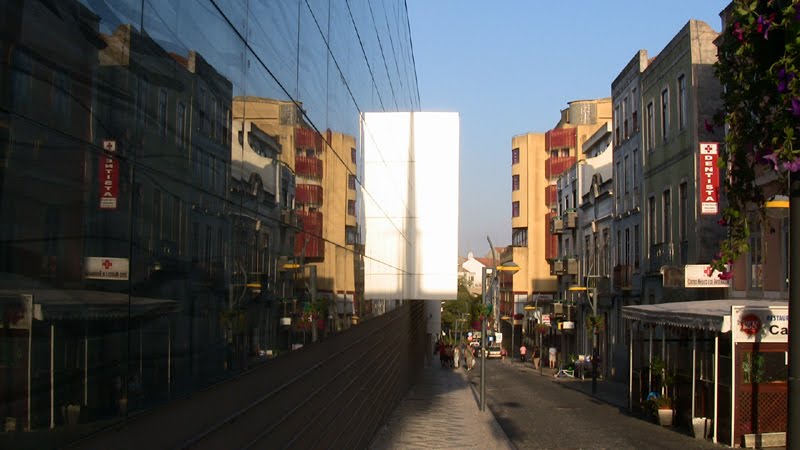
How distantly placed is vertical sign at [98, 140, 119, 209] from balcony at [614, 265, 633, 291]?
36611 millimetres

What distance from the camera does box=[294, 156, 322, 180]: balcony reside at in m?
7.47

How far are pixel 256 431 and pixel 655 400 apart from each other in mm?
16686

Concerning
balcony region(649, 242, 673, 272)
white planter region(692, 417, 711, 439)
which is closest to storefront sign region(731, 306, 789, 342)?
white planter region(692, 417, 711, 439)

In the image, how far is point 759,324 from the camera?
17.0m

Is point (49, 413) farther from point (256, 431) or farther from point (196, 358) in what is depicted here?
point (256, 431)

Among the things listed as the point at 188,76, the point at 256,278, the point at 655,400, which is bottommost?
the point at 655,400

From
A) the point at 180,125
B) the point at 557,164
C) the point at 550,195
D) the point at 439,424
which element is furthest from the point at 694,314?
the point at 550,195

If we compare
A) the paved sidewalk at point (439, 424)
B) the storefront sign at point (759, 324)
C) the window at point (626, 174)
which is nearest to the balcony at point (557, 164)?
the window at point (626, 174)

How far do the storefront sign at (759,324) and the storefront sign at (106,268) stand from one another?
1523 centimetres

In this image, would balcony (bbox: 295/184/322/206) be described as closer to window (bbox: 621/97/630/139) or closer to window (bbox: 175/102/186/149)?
window (bbox: 175/102/186/149)

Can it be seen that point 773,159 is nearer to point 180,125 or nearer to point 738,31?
point 738,31

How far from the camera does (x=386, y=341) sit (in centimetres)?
1912

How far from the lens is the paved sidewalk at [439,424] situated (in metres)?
17.0

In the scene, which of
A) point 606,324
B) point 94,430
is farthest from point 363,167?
point 606,324
